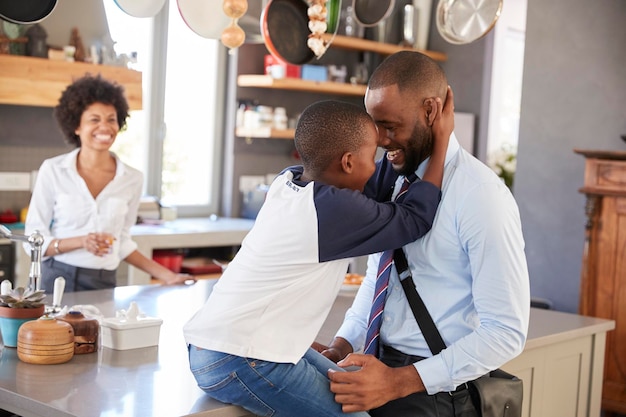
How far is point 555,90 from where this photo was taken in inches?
206

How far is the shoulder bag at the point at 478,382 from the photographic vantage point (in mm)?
2027

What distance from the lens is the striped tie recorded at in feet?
6.89

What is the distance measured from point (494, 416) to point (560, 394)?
1.04m

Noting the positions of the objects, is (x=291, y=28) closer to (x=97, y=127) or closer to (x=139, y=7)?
(x=139, y=7)

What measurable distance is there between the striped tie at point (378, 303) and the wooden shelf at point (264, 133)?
3890 millimetres

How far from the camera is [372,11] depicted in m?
3.52

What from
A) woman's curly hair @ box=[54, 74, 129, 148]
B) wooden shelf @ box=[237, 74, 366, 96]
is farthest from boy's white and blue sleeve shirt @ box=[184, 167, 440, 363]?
wooden shelf @ box=[237, 74, 366, 96]

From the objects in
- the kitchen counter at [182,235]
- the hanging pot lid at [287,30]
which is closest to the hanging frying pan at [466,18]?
the hanging pot lid at [287,30]

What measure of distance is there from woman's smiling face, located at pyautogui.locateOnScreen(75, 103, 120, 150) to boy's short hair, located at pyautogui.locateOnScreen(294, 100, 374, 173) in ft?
6.23

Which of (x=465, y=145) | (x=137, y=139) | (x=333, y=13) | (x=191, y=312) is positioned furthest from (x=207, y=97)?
(x=191, y=312)

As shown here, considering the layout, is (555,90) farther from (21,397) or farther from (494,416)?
(21,397)

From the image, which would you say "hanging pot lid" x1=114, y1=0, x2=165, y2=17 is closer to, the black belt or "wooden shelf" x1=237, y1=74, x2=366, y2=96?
the black belt

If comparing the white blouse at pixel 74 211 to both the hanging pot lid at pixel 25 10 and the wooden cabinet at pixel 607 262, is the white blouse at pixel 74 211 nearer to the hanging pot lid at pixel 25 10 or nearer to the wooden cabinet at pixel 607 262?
the hanging pot lid at pixel 25 10

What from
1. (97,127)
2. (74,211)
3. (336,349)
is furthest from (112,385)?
(97,127)
